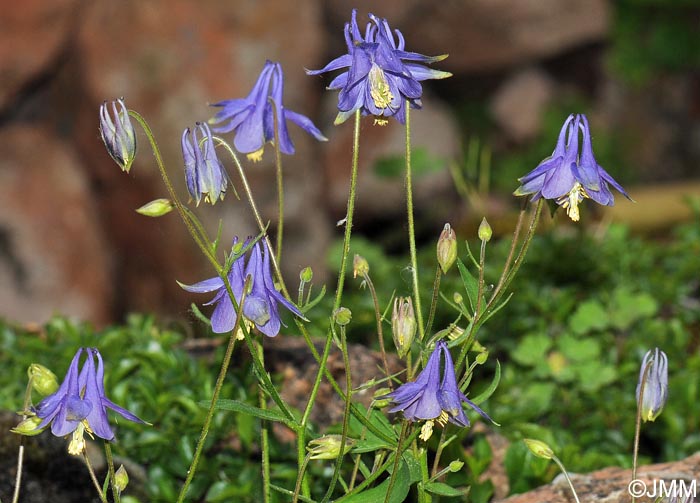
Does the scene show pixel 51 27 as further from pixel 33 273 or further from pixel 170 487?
pixel 170 487

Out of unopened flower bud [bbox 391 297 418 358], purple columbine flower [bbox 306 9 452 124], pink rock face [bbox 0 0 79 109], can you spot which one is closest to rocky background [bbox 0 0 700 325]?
pink rock face [bbox 0 0 79 109]

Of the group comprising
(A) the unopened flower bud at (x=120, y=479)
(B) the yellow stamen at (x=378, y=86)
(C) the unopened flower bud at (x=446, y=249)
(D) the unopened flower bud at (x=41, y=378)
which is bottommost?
(A) the unopened flower bud at (x=120, y=479)

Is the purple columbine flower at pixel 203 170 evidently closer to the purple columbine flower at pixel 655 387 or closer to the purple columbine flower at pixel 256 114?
the purple columbine flower at pixel 256 114

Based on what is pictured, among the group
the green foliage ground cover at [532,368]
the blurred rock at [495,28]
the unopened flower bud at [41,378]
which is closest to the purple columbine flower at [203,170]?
the unopened flower bud at [41,378]

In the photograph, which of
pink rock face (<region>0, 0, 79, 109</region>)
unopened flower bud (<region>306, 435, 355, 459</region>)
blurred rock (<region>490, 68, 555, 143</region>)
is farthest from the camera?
blurred rock (<region>490, 68, 555, 143</region>)

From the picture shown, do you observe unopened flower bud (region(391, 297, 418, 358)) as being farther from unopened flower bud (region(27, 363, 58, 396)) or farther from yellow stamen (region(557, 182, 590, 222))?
unopened flower bud (region(27, 363, 58, 396))
